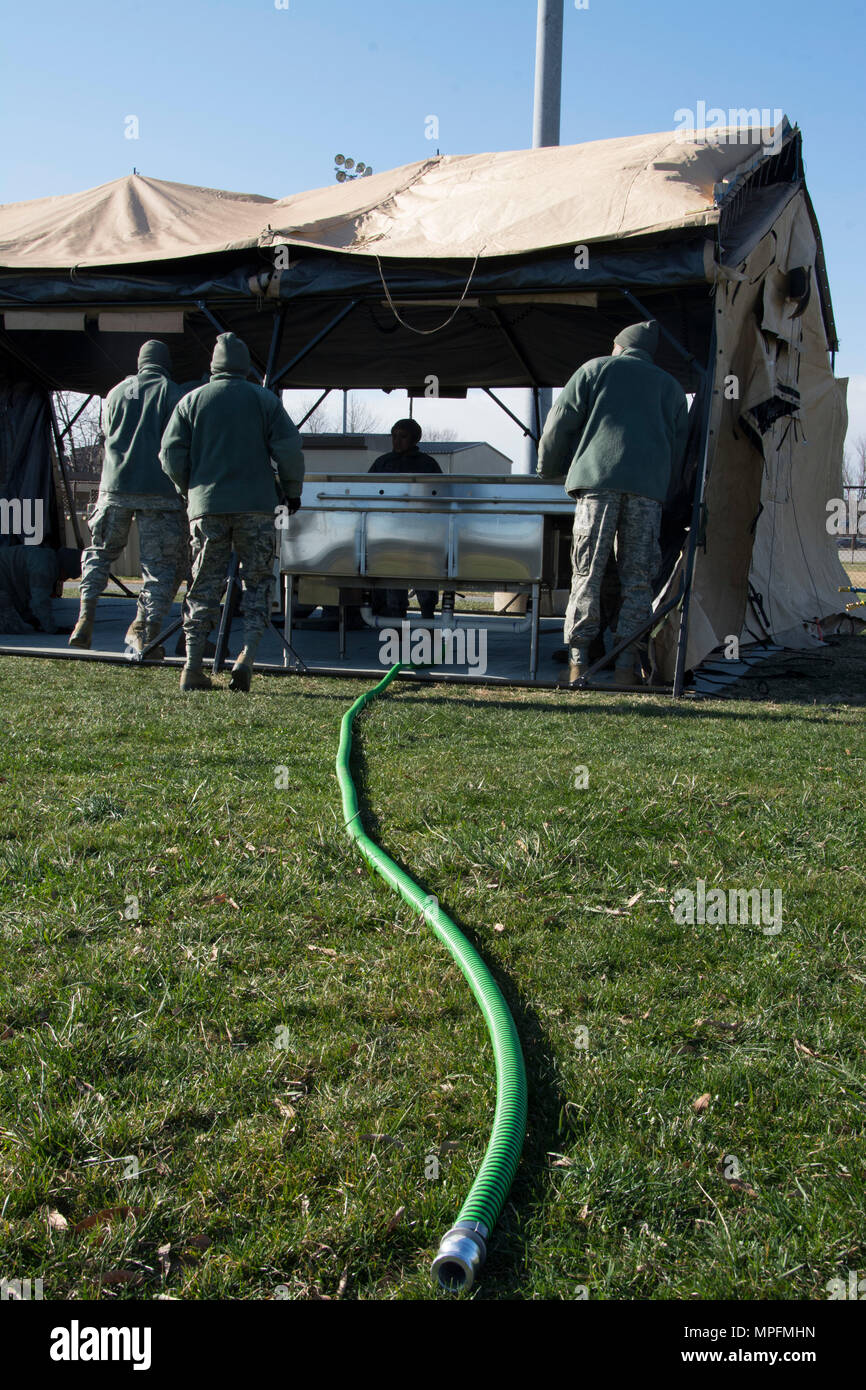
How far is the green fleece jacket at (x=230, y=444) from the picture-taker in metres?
6.93

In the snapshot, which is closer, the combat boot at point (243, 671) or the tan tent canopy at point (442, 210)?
the combat boot at point (243, 671)

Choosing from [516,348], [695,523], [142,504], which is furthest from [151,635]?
[516,348]

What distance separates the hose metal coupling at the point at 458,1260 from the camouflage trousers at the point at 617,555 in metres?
5.98

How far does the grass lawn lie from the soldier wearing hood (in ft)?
12.5

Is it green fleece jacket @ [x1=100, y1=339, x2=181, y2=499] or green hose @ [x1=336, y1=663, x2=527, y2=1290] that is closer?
A: green hose @ [x1=336, y1=663, x2=527, y2=1290]

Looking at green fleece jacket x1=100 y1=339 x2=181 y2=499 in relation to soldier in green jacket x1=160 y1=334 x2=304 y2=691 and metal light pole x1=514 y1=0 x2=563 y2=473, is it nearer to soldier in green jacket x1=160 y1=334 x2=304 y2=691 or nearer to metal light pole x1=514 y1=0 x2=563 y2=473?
soldier in green jacket x1=160 y1=334 x2=304 y2=691

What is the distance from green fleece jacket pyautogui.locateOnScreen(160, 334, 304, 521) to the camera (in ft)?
22.7

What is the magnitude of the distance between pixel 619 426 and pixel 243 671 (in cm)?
303

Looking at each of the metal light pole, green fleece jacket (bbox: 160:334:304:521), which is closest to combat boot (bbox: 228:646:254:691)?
green fleece jacket (bbox: 160:334:304:521)

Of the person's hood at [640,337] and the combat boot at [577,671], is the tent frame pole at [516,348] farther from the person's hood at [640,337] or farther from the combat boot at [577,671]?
the combat boot at [577,671]

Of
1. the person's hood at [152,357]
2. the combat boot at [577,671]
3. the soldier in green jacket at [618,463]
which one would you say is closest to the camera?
the soldier in green jacket at [618,463]

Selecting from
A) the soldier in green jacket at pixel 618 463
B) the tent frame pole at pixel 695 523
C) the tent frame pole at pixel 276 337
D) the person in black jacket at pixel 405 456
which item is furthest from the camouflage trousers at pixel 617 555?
the person in black jacket at pixel 405 456
